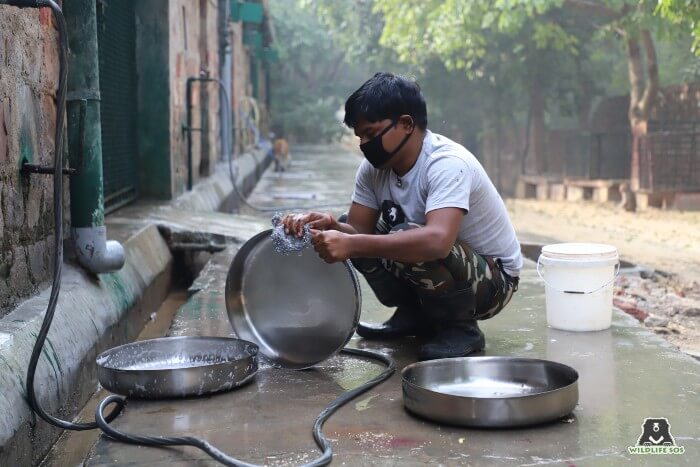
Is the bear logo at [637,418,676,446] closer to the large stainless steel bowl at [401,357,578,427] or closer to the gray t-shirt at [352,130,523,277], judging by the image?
the large stainless steel bowl at [401,357,578,427]

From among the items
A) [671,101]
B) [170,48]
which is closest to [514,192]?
[671,101]

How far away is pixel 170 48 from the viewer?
8.56 meters

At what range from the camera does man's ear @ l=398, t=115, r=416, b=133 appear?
12.1 ft

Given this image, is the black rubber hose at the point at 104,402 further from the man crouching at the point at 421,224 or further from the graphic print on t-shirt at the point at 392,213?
the graphic print on t-shirt at the point at 392,213

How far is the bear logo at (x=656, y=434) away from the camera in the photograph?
2875 mm

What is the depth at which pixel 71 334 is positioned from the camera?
4000 millimetres

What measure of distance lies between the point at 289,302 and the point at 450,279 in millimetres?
722

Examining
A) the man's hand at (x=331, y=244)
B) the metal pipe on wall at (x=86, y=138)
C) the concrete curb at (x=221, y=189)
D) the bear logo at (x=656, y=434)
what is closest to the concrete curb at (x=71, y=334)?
the metal pipe on wall at (x=86, y=138)

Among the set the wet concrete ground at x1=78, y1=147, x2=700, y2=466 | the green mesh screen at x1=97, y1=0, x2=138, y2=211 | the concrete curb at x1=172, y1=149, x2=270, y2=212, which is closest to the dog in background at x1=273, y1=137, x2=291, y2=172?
the concrete curb at x1=172, y1=149, x2=270, y2=212

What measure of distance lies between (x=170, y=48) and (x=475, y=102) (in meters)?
17.0

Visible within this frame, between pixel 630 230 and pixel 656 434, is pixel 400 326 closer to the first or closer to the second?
pixel 656 434

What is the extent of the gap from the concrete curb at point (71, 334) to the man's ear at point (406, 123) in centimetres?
170

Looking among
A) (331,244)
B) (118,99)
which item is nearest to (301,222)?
(331,244)

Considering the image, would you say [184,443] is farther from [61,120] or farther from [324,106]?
[324,106]
